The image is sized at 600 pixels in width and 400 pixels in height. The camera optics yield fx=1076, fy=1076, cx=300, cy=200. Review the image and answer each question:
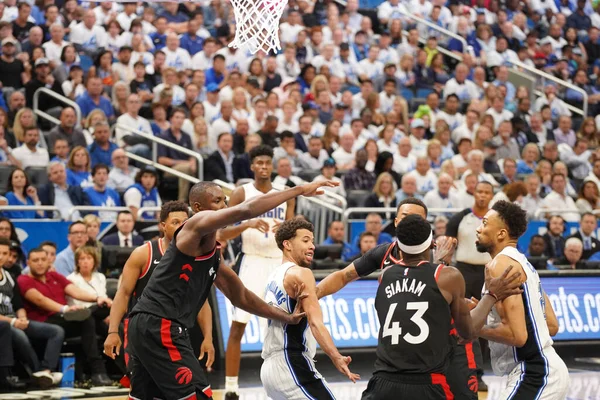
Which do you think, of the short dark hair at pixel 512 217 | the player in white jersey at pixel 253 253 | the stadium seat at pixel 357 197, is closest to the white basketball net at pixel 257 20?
the player in white jersey at pixel 253 253

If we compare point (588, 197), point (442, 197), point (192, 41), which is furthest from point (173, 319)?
point (192, 41)

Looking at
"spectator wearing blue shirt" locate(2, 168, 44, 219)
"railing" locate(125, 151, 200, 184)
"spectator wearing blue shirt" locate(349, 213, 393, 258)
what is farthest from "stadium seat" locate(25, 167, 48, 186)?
"spectator wearing blue shirt" locate(349, 213, 393, 258)

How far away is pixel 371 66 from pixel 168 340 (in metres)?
13.7

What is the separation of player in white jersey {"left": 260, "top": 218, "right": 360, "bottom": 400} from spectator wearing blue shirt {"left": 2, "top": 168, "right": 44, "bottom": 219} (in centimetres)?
665

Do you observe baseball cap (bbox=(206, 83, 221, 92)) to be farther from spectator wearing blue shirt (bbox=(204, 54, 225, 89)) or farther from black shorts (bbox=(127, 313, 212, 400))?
black shorts (bbox=(127, 313, 212, 400))

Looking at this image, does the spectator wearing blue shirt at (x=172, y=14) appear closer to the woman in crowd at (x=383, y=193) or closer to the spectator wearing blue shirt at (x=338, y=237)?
the woman in crowd at (x=383, y=193)

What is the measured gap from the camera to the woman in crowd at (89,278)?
11.1 m

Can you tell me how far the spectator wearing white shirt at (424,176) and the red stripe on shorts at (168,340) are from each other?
966 centimetres

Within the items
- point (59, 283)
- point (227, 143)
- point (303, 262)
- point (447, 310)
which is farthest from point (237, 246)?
point (447, 310)

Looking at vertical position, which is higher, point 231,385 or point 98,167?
point 98,167

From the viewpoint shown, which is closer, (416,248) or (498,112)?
(416,248)

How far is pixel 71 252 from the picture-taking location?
11.7 metres

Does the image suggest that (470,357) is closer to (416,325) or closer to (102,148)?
(416,325)

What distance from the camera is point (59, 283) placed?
1100 cm
